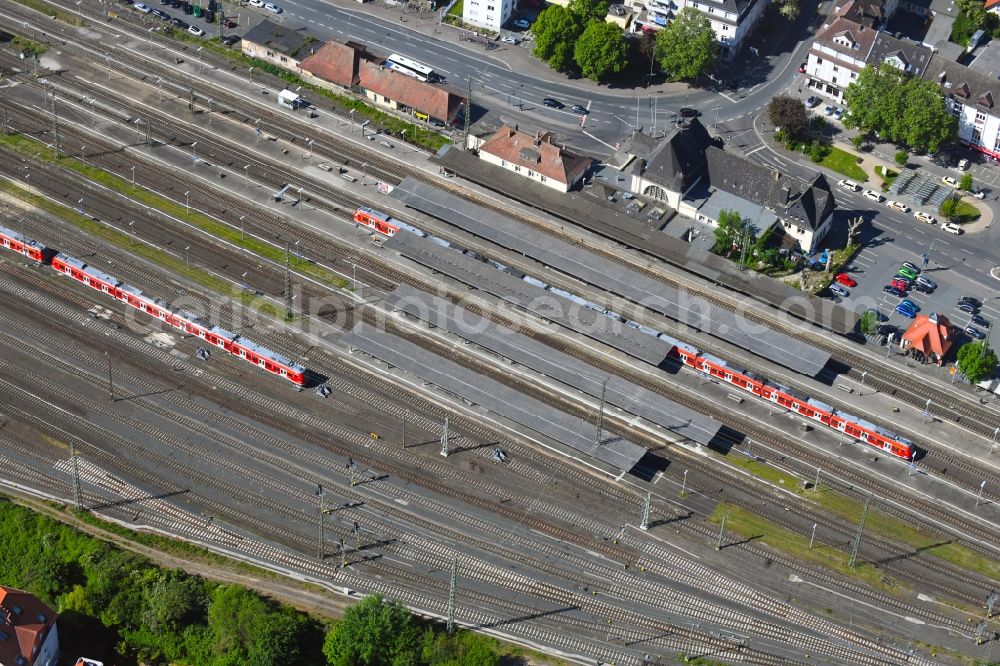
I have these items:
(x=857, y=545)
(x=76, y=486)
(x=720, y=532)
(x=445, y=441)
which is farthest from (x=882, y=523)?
(x=76, y=486)

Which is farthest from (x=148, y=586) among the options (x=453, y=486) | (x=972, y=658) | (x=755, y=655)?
(x=972, y=658)

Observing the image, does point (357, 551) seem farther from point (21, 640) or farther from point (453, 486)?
point (21, 640)

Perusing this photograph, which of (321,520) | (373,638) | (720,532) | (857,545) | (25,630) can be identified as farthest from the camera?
(720,532)

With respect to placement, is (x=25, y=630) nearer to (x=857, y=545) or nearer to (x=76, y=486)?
(x=76, y=486)

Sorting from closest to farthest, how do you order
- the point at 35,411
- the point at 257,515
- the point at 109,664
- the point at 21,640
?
the point at 21,640 < the point at 109,664 < the point at 257,515 < the point at 35,411

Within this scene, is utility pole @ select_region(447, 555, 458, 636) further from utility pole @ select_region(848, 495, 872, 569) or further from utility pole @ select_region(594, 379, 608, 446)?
utility pole @ select_region(848, 495, 872, 569)
